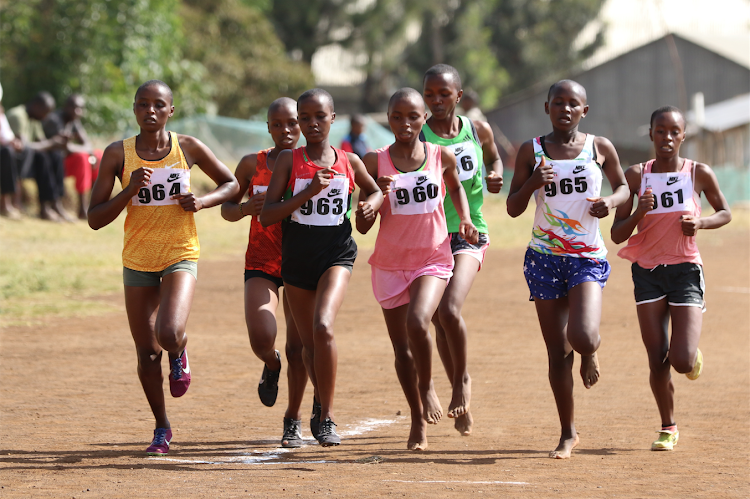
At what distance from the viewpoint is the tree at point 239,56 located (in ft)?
130

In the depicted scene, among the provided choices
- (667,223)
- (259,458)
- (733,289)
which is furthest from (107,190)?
(733,289)

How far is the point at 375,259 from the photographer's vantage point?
6297 mm

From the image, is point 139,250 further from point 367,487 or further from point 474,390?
point 474,390

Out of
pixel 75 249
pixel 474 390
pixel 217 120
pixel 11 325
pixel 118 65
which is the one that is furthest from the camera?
pixel 217 120

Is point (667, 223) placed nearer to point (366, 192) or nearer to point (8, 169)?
point (366, 192)

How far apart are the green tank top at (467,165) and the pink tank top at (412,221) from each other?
0.45 m

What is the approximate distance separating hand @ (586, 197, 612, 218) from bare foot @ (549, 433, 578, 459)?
1.34m

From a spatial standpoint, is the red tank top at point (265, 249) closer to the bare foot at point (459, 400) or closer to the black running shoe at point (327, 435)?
the black running shoe at point (327, 435)

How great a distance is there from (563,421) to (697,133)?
99.5 ft

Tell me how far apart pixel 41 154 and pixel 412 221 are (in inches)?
566

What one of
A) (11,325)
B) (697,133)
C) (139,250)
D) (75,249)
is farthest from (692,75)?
(139,250)

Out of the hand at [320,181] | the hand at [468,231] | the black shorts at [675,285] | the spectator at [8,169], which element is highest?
the spectator at [8,169]

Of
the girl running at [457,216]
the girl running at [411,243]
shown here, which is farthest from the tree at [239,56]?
the girl running at [411,243]

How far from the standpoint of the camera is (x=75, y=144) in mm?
20078
